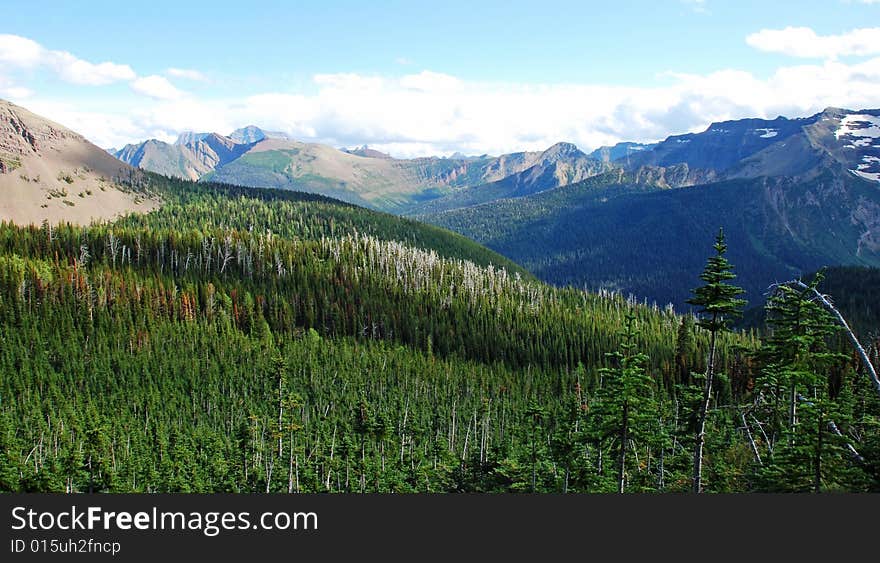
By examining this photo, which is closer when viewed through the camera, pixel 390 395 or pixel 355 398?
pixel 355 398

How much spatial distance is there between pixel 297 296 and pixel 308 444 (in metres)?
98.1

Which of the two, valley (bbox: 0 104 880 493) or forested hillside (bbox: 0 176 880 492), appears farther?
forested hillside (bbox: 0 176 880 492)

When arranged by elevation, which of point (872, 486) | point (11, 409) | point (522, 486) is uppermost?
point (872, 486)

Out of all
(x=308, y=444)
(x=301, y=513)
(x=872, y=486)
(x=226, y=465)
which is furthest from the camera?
(x=308, y=444)

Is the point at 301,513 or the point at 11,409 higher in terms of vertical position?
the point at 301,513

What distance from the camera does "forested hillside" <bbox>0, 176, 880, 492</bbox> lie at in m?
50.1

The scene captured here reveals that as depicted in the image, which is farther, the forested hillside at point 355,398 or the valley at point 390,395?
the forested hillside at point 355,398

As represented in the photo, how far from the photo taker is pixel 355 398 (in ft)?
443

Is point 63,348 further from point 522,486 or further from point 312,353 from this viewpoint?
point 522,486

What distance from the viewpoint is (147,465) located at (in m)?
90.1

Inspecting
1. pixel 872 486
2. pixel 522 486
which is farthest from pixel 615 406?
pixel 522 486

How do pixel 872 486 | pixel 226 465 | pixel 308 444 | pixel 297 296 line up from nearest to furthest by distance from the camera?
1. pixel 872 486
2. pixel 226 465
3. pixel 308 444
4. pixel 297 296

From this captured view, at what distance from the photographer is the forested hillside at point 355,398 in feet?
164

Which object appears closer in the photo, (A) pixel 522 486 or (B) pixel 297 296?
(A) pixel 522 486
